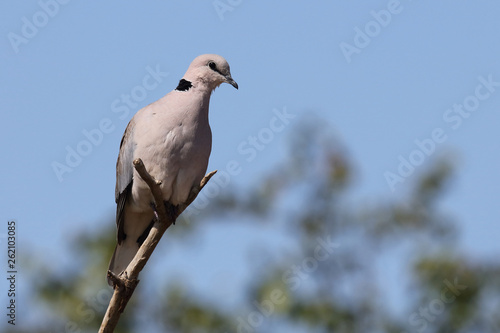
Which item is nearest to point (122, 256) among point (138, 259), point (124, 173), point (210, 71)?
point (124, 173)

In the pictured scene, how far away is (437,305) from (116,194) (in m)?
4.75

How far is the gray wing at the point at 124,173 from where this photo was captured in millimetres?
6246

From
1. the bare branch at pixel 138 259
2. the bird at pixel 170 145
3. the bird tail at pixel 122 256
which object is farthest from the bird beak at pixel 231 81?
the bird tail at pixel 122 256

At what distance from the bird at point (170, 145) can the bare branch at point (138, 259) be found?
0.15m

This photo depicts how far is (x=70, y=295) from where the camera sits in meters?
9.18

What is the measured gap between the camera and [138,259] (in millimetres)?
5586

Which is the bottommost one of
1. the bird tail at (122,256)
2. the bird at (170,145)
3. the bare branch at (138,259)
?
the bare branch at (138,259)

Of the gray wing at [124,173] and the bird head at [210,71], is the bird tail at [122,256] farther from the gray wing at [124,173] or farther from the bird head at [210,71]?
the bird head at [210,71]

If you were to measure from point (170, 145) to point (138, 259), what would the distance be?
0.86 meters

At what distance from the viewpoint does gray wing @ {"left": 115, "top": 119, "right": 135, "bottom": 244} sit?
20.5 ft

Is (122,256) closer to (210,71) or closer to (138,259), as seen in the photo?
(138,259)

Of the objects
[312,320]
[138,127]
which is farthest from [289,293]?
[138,127]

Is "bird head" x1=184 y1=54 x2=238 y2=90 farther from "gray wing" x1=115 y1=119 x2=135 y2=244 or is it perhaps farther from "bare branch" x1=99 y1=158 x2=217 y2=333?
"bare branch" x1=99 y1=158 x2=217 y2=333

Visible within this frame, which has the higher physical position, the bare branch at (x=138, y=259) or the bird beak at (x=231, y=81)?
the bird beak at (x=231, y=81)
